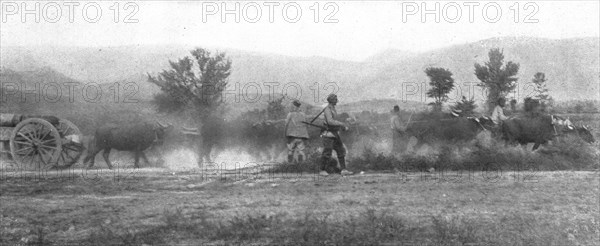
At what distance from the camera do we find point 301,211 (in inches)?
253

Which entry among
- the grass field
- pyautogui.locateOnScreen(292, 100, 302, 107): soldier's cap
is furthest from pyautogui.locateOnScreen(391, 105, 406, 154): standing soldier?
the grass field

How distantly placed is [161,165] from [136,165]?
51cm

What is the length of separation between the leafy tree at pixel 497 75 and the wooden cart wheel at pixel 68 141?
318 inches

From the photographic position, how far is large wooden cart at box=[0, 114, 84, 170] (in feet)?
30.6

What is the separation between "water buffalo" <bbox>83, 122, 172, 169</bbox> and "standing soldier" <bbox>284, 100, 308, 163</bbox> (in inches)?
112

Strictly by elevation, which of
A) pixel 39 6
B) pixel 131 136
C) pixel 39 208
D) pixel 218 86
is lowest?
pixel 39 208

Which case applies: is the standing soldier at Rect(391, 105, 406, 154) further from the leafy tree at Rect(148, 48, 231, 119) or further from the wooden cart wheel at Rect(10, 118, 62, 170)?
the wooden cart wheel at Rect(10, 118, 62, 170)

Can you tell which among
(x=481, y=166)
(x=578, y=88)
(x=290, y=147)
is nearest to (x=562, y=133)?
(x=578, y=88)

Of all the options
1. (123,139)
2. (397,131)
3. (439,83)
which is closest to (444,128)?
(397,131)

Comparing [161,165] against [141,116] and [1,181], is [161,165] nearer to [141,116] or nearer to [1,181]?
[141,116]

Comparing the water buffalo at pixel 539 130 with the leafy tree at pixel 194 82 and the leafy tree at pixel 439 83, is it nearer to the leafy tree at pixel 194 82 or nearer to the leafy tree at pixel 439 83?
the leafy tree at pixel 439 83

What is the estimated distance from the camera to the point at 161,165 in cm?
1073

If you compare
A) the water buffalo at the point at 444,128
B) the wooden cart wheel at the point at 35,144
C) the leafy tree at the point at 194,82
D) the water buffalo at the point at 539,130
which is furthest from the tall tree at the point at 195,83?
the water buffalo at the point at 539,130

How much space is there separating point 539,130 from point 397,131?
10.0 ft
